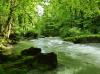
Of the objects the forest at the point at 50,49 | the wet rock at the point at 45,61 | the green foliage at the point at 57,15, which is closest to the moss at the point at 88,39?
the forest at the point at 50,49

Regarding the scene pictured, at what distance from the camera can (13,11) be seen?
25344 mm

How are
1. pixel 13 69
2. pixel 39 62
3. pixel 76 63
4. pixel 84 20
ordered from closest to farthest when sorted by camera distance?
pixel 13 69, pixel 39 62, pixel 76 63, pixel 84 20

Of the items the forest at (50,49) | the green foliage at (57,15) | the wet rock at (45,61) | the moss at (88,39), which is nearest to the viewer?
the forest at (50,49)

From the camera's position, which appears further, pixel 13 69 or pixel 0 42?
Answer: pixel 0 42

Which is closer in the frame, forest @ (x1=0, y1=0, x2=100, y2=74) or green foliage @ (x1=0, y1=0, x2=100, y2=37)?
forest @ (x1=0, y1=0, x2=100, y2=74)

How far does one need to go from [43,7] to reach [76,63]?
8.82 m

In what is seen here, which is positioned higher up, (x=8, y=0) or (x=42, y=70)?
(x=8, y=0)

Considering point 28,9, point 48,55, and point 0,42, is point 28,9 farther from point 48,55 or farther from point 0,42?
point 48,55

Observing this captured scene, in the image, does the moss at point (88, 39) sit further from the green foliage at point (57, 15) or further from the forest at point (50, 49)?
the green foliage at point (57, 15)

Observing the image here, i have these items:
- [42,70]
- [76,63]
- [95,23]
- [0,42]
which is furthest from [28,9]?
[95,23]

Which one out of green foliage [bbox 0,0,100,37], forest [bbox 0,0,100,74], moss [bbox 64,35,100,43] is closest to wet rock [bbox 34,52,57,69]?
forest [bbox 0,0,100,74]

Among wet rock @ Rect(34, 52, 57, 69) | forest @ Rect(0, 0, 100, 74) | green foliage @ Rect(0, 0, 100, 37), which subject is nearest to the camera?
forest @ Rect(0, 0, 100, 74)

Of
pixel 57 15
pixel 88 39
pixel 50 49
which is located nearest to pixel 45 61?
pixel 50 49

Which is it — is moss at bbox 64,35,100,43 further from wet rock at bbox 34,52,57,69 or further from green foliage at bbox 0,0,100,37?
wet rock at bbox 34,52,57,69
